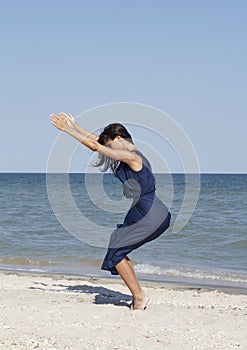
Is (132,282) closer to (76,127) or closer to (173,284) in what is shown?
(76,127)

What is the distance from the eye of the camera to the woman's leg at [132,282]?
23.2 ft

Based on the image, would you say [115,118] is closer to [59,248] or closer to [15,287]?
[15,287]

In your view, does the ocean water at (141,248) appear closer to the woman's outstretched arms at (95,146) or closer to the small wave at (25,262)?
the small wave at (25,262)

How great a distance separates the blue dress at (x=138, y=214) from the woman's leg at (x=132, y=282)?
69mm

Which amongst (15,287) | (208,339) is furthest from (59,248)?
(208,339)

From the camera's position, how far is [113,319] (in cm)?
662

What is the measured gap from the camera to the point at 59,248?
15484mm

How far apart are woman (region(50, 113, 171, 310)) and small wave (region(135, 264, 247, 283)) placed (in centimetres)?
454

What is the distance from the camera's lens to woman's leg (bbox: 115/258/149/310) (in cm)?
707

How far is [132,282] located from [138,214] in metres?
0.73

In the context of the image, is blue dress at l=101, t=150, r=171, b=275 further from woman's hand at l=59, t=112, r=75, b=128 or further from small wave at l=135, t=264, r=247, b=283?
small wave at l=135, t=264, r=247, b=283

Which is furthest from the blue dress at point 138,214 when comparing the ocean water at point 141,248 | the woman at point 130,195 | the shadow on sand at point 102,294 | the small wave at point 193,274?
the small wave at point 193,274

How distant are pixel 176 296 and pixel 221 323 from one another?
2.13m

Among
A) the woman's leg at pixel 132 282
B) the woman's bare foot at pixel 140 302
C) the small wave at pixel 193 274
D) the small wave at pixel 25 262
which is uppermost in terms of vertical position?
the woman's leg at pixel 132 282
